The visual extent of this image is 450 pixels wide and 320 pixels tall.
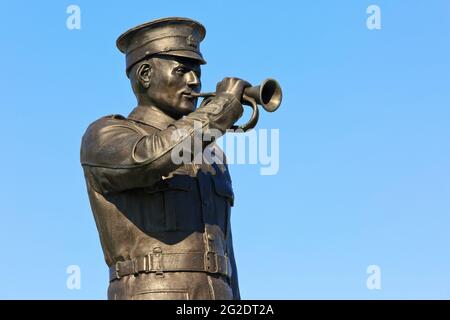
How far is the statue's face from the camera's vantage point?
13859 mm

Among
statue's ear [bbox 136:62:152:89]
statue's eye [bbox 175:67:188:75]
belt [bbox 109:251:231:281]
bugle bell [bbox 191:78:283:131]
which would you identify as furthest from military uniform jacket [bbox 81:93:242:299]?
statue's eye [bbox 175:67:188:75]

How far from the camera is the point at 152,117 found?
13.9 meters

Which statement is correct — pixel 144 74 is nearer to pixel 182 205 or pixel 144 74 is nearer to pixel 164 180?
pixel 164 180

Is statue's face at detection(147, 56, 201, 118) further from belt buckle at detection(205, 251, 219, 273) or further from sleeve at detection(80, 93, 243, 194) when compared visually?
belt buckle at detection(205, 251, 219, 273)

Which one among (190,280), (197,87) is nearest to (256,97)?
(197,87)

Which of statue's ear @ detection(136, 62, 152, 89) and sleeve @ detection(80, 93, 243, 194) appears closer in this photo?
sleeve @ detection(80, 93, 243, 194)

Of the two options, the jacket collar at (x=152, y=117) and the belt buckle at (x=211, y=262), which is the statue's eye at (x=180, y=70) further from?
the belt buckle at (x=211, y=262)

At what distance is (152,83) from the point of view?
13922mm

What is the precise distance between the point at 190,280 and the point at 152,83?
71.4 inches

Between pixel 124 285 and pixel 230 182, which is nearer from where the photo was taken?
pixel 124 285

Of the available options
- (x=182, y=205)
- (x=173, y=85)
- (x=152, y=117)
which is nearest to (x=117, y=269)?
(x=182, y=205)

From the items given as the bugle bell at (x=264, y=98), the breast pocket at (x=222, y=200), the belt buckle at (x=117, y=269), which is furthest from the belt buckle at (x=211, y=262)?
the bugle bell at (x=264, y=98)
